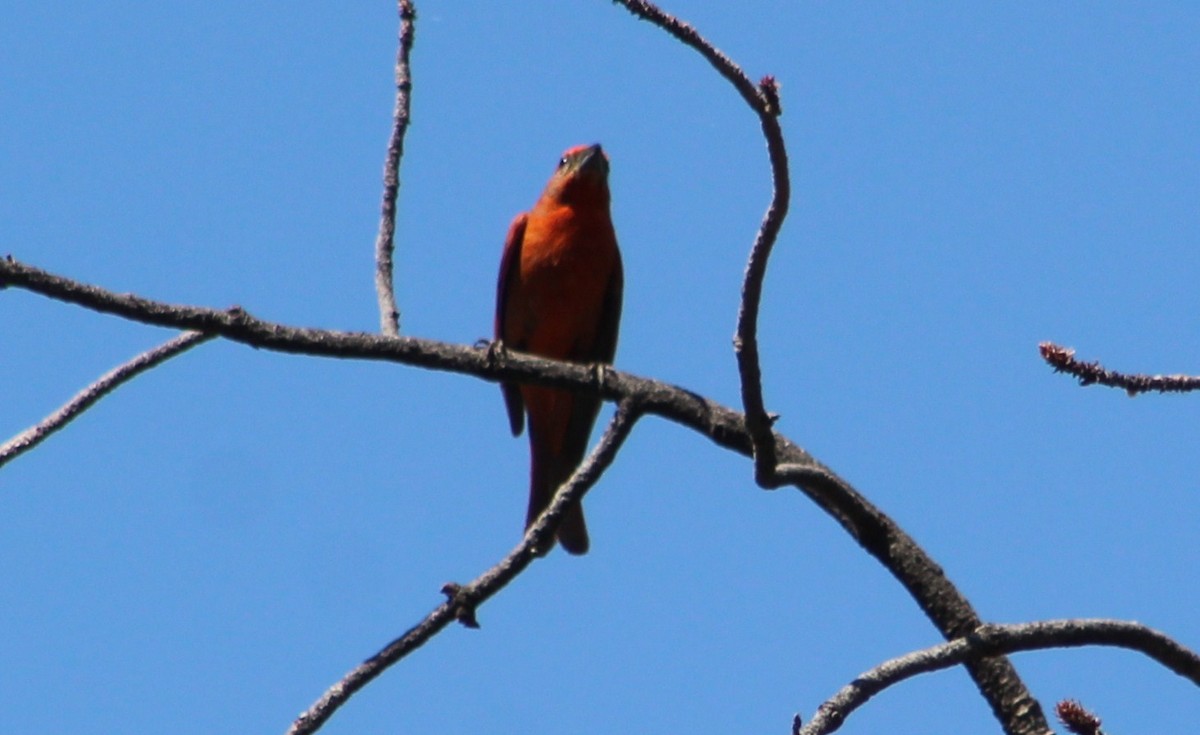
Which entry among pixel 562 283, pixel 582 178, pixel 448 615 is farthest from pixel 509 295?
pixel 448 615

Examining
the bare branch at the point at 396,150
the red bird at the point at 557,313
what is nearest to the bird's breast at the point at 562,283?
the red bird at the point at 557,313

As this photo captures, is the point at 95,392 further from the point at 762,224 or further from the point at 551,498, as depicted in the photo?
the point at 551,498

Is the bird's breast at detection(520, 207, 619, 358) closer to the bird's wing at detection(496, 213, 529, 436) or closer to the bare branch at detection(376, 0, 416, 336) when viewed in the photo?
the bird's wing at detection(496, 213, 529, 436)

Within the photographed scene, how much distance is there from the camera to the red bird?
Result: 6.51m

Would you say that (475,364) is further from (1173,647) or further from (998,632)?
(1173,647)

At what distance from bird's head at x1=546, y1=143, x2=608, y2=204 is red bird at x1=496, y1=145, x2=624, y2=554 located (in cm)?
6

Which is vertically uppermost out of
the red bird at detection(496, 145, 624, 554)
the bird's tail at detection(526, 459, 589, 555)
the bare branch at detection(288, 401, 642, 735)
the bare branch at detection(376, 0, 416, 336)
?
the red bird at detection(496, 145, 624, 554)

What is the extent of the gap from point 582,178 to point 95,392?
13.9ft

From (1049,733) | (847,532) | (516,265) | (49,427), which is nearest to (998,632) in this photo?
(1049,733)

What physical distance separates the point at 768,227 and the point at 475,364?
2.45ft

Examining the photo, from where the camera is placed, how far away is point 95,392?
297cm

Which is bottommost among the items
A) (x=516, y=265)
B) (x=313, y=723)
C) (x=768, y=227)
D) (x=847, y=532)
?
(x=313, y=723)

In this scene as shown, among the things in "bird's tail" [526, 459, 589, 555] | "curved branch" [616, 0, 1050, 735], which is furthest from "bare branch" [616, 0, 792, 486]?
"bird's tail" [526, 459, 589, 555]

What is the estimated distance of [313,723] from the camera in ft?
8.07
